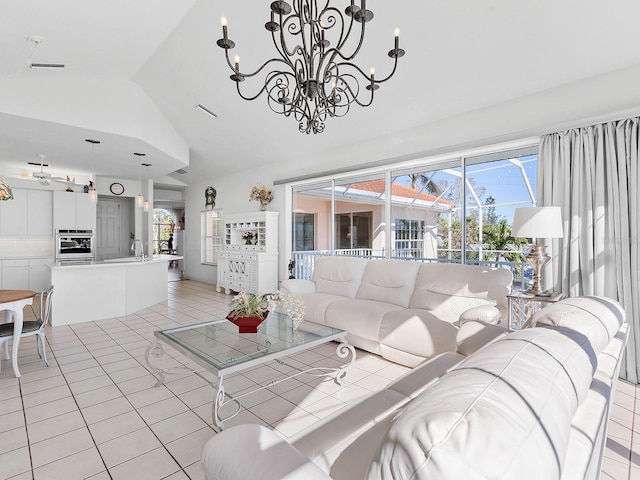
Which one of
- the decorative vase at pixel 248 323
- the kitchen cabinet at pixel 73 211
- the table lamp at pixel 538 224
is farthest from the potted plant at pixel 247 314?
the kitchen cabinet at pixel 73 211

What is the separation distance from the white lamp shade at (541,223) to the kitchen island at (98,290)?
17.7 feet

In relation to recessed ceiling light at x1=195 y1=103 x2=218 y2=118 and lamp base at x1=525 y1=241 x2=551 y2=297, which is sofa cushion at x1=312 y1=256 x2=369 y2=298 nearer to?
lamp base at x1=525 y1=241 x2=551 y2=297

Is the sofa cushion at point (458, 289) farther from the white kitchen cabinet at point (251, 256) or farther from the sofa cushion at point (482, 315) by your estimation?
the white kitchen cabinet at point (251, 256)

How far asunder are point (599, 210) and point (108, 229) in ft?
32.1

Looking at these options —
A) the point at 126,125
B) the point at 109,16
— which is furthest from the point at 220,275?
the point at 109,16

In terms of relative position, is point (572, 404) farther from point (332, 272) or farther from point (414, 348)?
point (332, 272)

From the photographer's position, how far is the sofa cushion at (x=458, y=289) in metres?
3.21

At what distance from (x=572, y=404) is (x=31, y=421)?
3139 millimetres

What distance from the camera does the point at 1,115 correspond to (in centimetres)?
407

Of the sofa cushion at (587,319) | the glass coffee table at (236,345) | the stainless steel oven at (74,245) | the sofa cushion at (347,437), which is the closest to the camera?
the sofa cushion at (347,437)

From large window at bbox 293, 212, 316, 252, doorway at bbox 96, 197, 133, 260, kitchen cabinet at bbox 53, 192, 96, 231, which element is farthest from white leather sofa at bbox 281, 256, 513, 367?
doorway at bbox 96, 197, 133, 260

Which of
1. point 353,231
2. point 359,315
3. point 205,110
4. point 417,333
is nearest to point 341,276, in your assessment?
point 359,315

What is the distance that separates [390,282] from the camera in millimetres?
3918

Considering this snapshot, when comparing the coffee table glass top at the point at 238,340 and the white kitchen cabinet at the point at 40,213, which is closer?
the coffee table glass top at the point at 238,340
